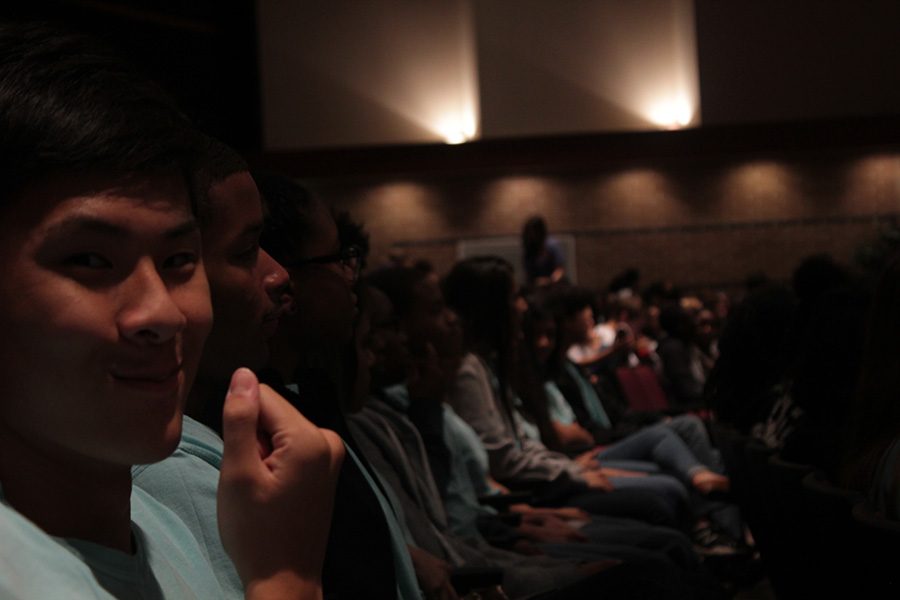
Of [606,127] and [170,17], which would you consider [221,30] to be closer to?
[170,17]

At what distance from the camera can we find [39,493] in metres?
1.01

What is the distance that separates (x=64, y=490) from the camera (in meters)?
1.03

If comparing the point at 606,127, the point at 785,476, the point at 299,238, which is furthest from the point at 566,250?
the point at 299,238

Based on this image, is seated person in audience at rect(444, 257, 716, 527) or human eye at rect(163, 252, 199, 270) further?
seated person in audience at rect(444, 257, 716, 527)

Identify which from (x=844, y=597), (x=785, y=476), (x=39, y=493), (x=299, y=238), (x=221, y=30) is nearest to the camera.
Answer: (x=39, y=493)

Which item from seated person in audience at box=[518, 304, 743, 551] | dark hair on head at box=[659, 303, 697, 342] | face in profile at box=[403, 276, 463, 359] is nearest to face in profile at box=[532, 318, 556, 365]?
seated person in audience at box=[518, 304, 743, 551]

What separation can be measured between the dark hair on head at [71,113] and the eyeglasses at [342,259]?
4.30 ft

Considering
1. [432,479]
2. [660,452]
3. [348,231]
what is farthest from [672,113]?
[348,231]

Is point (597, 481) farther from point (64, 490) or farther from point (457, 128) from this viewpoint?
point (457, 128)

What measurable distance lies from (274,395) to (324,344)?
1.41 metres

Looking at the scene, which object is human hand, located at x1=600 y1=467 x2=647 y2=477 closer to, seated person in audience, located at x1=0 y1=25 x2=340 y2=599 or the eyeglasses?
the eyeglasses

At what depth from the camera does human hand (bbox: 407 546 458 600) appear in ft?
8.79

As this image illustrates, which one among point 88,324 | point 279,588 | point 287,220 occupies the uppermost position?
point 287,220

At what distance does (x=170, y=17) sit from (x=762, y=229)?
284 inches
